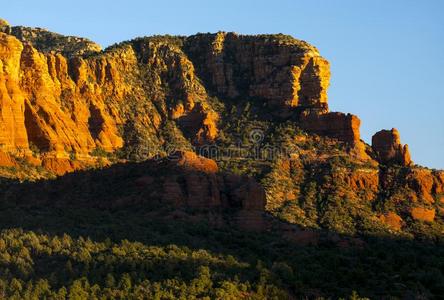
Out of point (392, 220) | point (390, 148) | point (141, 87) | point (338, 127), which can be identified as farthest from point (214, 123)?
point (392, 220)

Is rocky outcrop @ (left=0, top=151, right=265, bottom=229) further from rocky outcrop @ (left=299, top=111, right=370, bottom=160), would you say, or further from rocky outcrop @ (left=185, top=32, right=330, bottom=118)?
rocky outcrop @ (left=185, top=32, right=330, bottom=118)

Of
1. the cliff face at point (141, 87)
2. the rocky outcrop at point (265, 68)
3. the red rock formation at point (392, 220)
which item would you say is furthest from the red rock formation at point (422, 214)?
the rocky outcrop at point (265, 68)

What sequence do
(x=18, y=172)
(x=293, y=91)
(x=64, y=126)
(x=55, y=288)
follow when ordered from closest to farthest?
(x=55, y=288) → (x=18, y=172) → (x=64, y=126) → (x=293, y=91)

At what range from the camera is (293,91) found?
566 ft

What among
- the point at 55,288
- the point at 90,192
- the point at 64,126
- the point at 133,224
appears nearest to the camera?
the point at 55,288

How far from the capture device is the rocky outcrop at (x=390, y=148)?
16388cm

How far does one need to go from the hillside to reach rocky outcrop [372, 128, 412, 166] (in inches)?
6.7

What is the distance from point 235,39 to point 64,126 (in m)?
32.7

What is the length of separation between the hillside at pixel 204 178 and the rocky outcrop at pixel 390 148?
6.7 inches

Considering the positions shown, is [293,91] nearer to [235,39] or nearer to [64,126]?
[235,39]

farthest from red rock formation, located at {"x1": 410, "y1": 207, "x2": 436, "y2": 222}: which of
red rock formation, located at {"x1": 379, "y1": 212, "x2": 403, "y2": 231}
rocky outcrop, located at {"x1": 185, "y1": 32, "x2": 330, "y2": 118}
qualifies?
rocky outcrop, located at {"x1": 185, "y1": 32, "x2": 330, "y2": 118}

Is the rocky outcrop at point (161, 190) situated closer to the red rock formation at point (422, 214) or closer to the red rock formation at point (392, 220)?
the red rock formation at point (392, 220)

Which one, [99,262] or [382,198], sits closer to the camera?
[99,262]

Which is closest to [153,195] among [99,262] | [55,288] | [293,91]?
[99,262]
